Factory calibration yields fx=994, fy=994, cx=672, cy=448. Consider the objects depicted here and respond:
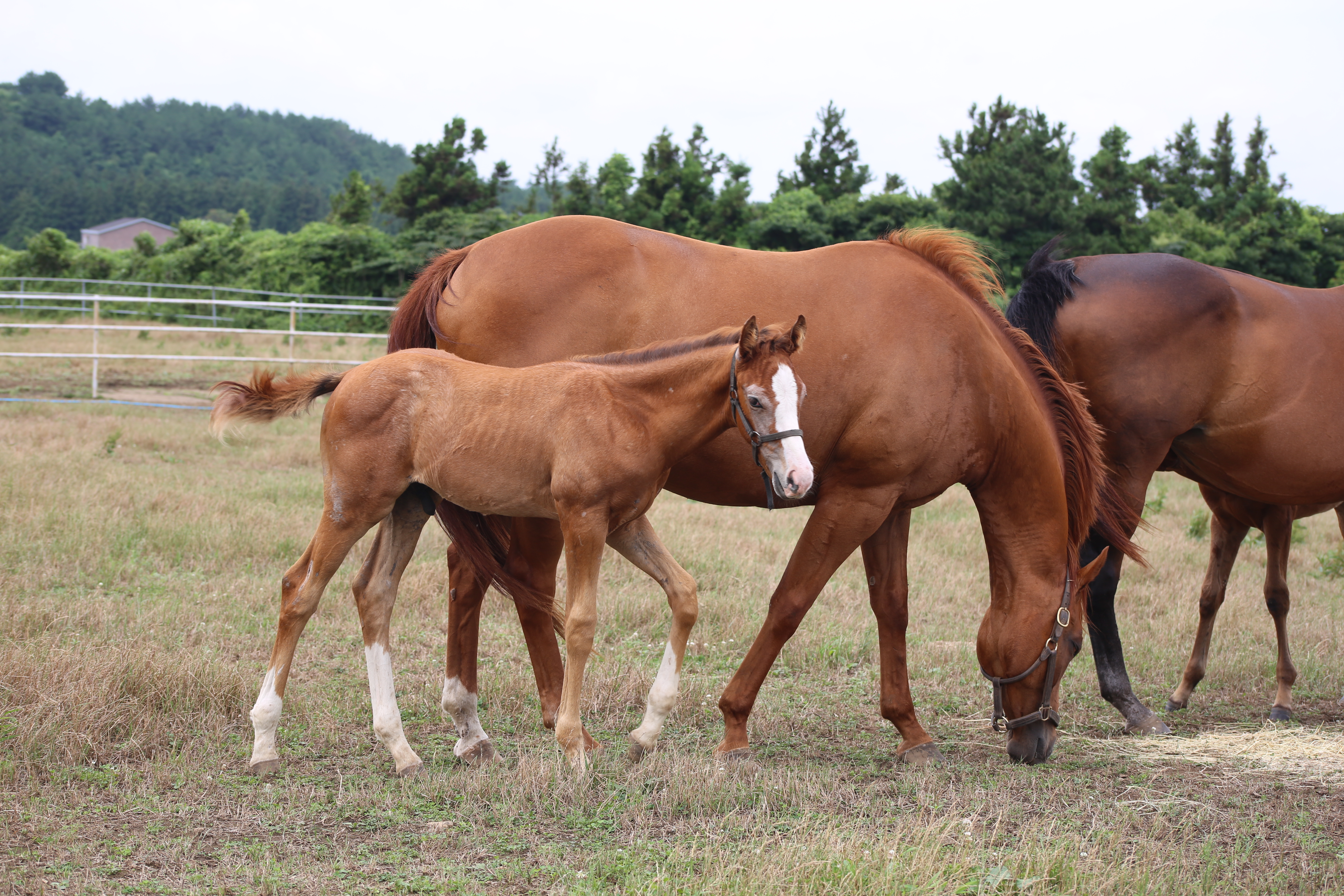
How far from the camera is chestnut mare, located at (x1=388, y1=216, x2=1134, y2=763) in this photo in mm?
4457

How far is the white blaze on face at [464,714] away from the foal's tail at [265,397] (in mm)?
1443

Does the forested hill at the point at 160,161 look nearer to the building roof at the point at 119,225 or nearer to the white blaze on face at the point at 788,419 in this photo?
the building roof at the point at 119,225

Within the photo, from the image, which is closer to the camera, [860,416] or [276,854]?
[276,854]

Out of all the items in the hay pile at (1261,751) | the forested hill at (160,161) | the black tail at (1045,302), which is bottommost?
the hay pile at (1261,751)

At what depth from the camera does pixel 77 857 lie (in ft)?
10.5

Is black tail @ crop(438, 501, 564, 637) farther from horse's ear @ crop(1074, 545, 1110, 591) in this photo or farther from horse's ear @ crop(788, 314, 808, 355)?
horse's ear @ crop(1074, 545, 1110, 591)

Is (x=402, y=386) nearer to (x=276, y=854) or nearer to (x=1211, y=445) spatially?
(x=276, y=854)

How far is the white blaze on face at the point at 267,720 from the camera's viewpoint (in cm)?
406

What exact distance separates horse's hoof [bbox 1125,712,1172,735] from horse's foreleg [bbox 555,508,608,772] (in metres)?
3.01

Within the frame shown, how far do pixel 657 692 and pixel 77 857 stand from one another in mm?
2134

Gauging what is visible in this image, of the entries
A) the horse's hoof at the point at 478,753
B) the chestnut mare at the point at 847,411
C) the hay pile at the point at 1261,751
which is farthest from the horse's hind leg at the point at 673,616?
the hay pile at the point at 1261,751

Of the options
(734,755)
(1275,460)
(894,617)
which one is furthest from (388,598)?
(1275,460)

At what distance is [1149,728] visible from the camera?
5207 mm

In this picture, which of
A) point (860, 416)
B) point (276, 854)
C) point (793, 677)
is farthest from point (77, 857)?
point (793, 677)
